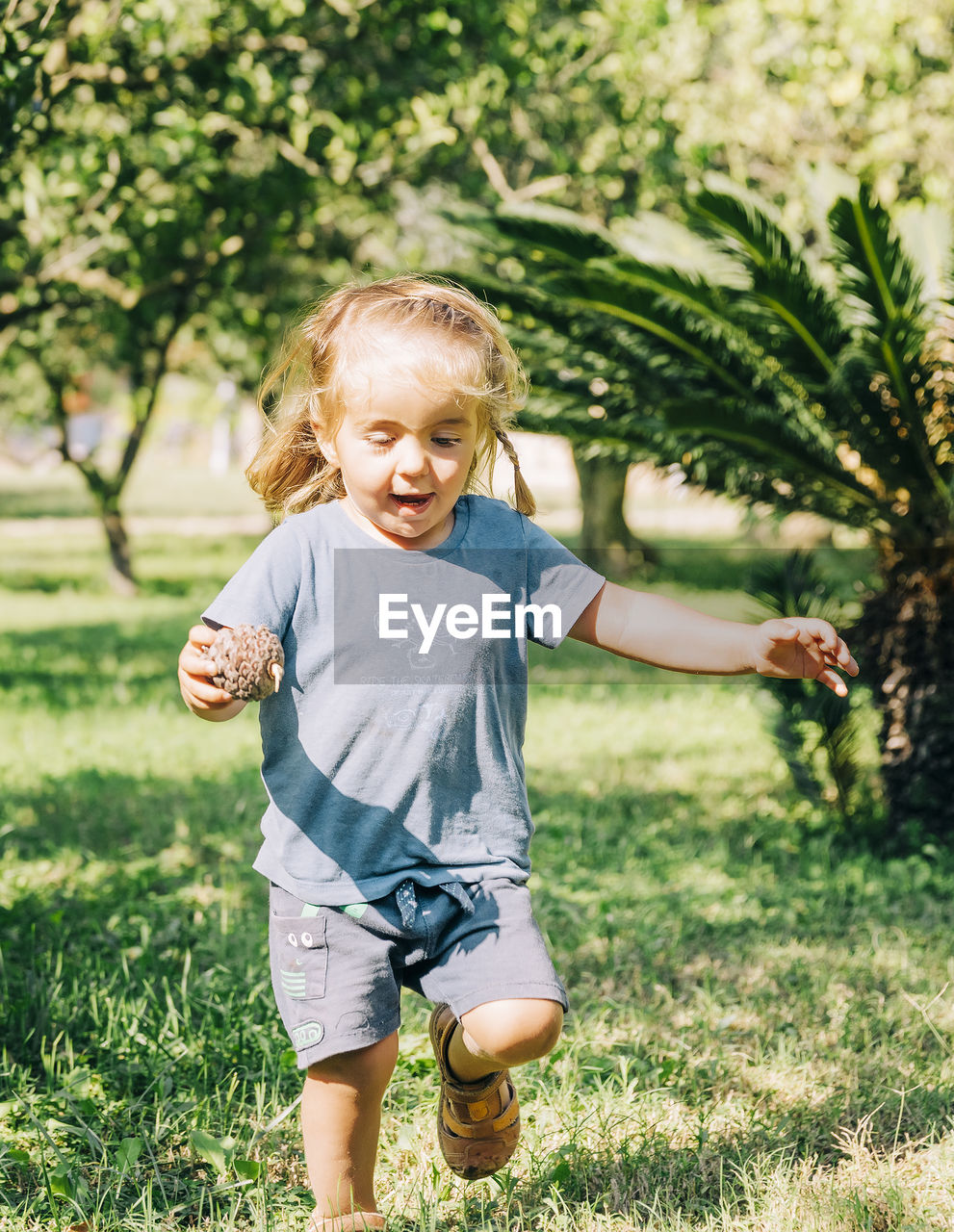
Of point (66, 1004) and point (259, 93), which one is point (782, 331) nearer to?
point (259, 93)

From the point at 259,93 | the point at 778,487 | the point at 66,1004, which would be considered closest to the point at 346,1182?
the point at 66,1004

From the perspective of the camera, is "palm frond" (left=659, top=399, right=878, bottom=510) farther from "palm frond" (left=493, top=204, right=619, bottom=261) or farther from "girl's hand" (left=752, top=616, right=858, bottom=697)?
"girl's hand" (left=752, top=616, right=858, bottom=697)

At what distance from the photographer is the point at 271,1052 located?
302 centimetres

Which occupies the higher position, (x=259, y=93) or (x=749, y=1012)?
(x=259, y=93)

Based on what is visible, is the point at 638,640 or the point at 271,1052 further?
the point at 271,1052

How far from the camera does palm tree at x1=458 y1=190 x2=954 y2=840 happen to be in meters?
4.80

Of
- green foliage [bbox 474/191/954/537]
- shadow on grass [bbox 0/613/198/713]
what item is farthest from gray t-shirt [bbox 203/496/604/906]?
shadow on grass [bbox 0/613/198/713]

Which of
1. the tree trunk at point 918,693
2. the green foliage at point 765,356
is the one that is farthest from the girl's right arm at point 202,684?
the tree trunk at point 918,693

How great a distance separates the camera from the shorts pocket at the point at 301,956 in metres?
2.17

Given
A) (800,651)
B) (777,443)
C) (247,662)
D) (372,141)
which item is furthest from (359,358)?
(372,141)

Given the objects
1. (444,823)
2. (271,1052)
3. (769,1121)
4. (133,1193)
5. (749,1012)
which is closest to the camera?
(444,823)

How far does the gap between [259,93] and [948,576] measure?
4.16m

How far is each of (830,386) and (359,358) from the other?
10.6ft

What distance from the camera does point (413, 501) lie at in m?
2.20
